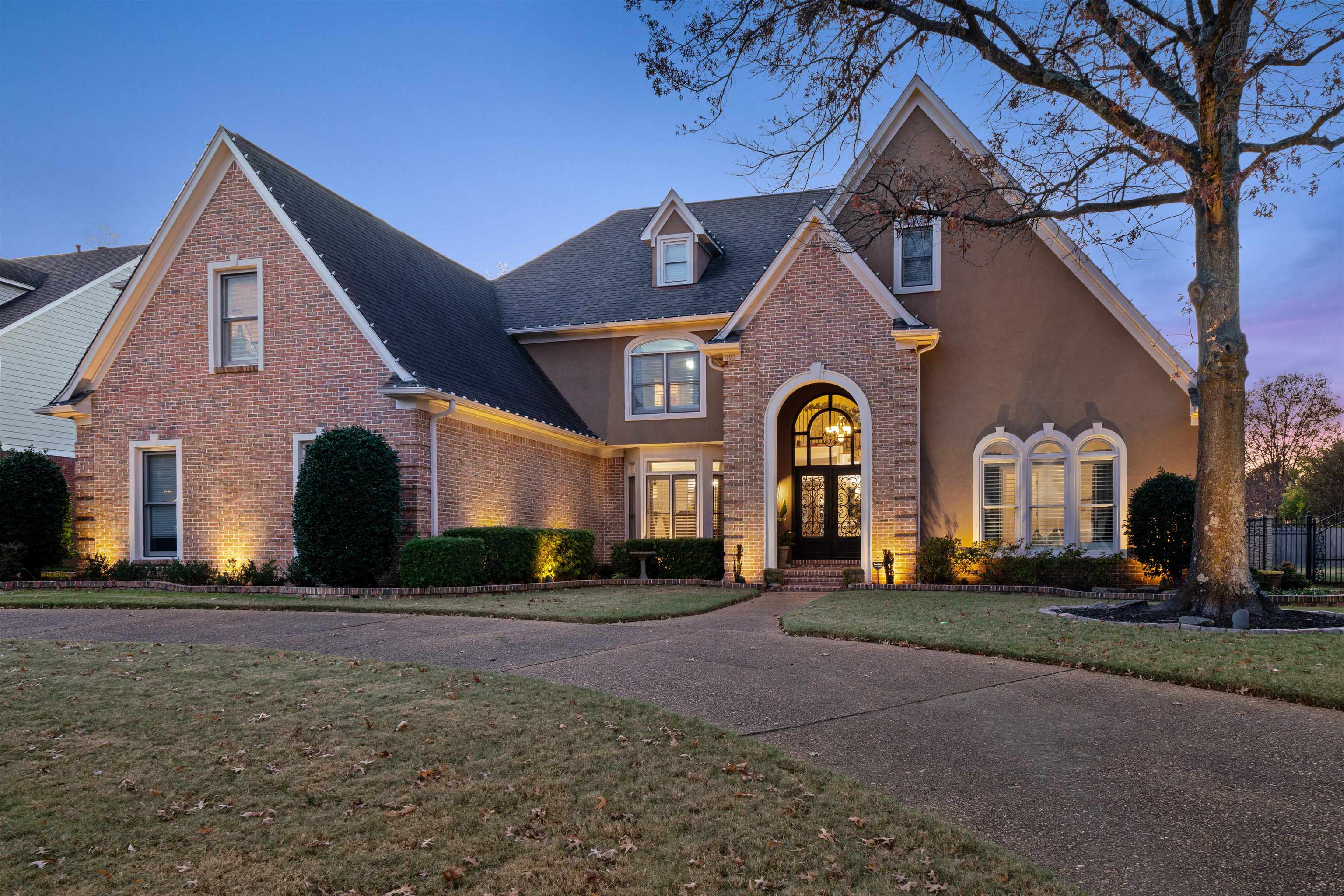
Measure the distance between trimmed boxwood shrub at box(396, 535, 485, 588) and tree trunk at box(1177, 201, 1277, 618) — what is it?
10155mm

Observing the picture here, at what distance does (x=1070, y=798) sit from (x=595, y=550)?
56.8 ft

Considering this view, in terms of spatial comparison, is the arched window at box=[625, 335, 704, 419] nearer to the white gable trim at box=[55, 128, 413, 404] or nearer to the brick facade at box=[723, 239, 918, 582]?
the brick facade at box=[723, 239, 918, 582]

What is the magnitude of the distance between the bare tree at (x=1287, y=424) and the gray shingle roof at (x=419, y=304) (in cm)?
2970

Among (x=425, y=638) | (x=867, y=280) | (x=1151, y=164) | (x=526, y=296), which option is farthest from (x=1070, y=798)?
(x=526, y=296)

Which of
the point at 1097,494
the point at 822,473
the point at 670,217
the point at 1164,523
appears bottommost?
the point at 1164,523

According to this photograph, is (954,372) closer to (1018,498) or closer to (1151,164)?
(1018,498)

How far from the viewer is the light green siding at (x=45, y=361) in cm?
2220

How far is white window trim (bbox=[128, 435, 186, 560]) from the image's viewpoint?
52.5 feet

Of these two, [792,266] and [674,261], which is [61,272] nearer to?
[674,261]

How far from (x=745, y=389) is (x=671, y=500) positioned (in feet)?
14.7

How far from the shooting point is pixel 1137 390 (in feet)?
53.5

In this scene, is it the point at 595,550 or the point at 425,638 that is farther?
the point at 595,550

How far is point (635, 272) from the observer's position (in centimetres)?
2164

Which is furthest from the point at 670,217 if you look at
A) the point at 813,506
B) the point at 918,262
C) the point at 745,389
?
the point at 813,506
